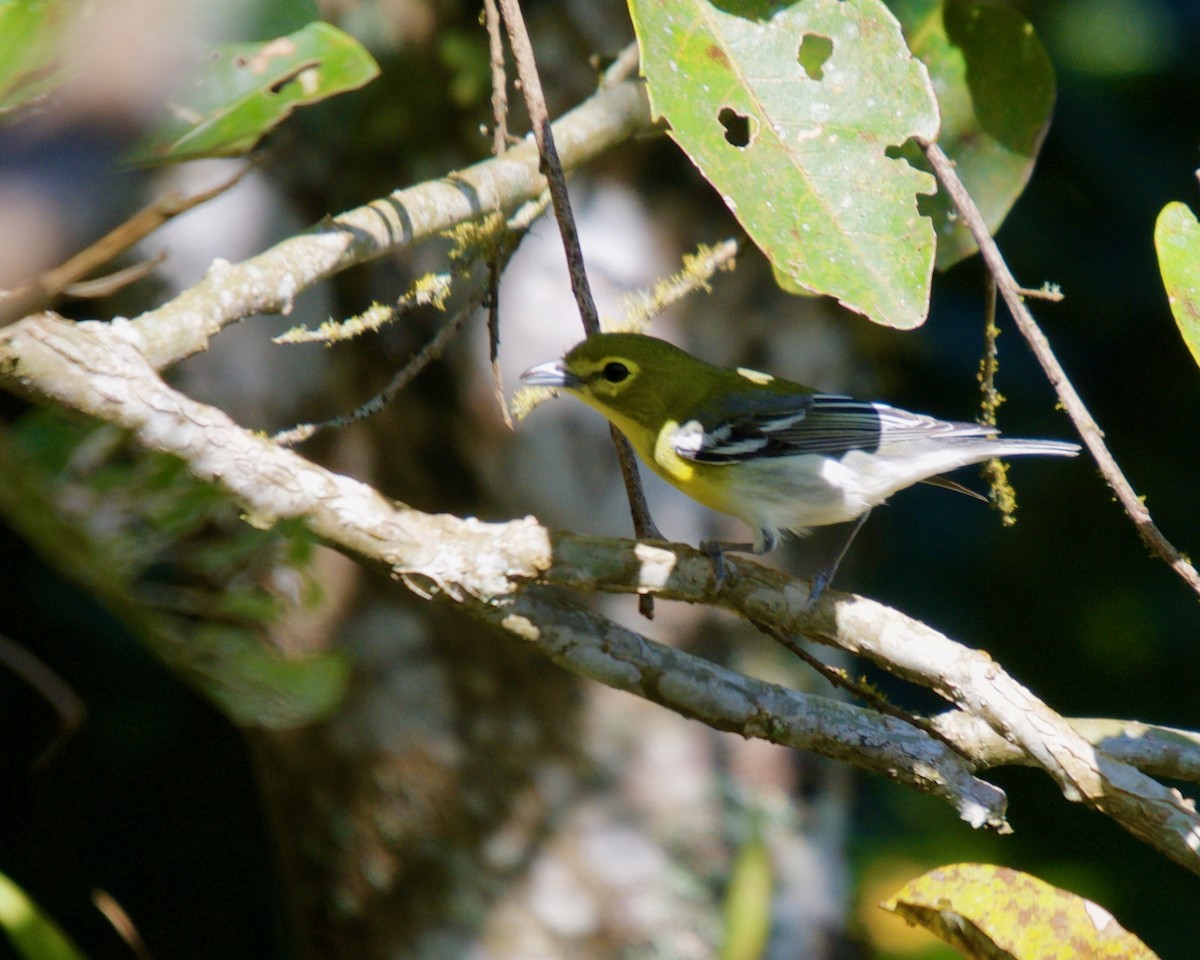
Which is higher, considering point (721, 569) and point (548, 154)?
point (548, 154)

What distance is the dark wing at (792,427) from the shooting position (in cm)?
272

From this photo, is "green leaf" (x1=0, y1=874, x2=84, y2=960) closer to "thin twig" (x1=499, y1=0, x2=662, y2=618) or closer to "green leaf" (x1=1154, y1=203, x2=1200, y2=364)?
"thin twig" (x1=499, y1=0, x2=662, y2=618)

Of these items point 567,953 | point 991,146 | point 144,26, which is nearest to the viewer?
point 144,26

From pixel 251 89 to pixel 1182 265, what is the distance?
120cm

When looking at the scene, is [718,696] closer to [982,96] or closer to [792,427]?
[792,427]

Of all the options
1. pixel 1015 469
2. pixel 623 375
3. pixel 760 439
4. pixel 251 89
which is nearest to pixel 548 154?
pixel 251 89

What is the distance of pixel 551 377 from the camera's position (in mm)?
2594

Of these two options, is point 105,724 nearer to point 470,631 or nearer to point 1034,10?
point 470,631

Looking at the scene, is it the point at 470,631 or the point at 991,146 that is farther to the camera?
the point at 470,631

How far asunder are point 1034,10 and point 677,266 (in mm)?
1344

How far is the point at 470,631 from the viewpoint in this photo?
9.95 ft

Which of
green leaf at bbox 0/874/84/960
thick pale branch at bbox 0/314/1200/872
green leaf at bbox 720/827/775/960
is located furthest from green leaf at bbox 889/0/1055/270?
green leaf at bbox 0/874/84/960

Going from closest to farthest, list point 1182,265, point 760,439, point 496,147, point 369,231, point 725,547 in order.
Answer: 1. point 1182,265
2. point 369,231
3. point 496,147
4. point 725,547
5. point 760,439

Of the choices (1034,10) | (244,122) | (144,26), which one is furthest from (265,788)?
(1034,10)
